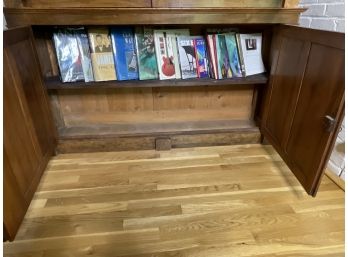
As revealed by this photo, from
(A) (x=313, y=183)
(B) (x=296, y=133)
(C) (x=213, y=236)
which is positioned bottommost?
(C) (x=213, y=236)

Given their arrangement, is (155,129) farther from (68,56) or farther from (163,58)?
(68,56)

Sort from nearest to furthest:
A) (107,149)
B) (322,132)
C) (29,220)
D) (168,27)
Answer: (322,132)
(29,220)
(168,27)
(107,149)

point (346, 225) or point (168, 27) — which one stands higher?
point (168, 27)

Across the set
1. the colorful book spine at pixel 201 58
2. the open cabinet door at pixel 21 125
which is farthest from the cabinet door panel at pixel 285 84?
the open cabinet door at pixel 21 125

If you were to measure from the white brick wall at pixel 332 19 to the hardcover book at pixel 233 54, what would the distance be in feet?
1.38

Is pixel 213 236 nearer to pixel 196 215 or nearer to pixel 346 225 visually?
pixel 196 215

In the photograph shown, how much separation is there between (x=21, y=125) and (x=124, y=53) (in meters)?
0.63

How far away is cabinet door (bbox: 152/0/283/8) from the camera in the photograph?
1.14 metres

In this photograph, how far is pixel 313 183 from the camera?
103 cm

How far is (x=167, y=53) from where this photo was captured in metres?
1.40

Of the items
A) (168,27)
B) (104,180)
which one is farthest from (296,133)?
(104,180)

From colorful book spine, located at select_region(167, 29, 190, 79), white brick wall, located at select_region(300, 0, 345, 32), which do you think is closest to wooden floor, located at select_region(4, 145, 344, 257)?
colorful book spine, located at select_region(167, 29, 190, 79)

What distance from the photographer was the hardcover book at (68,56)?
4.28 feet

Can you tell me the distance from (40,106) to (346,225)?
4.97 ft
